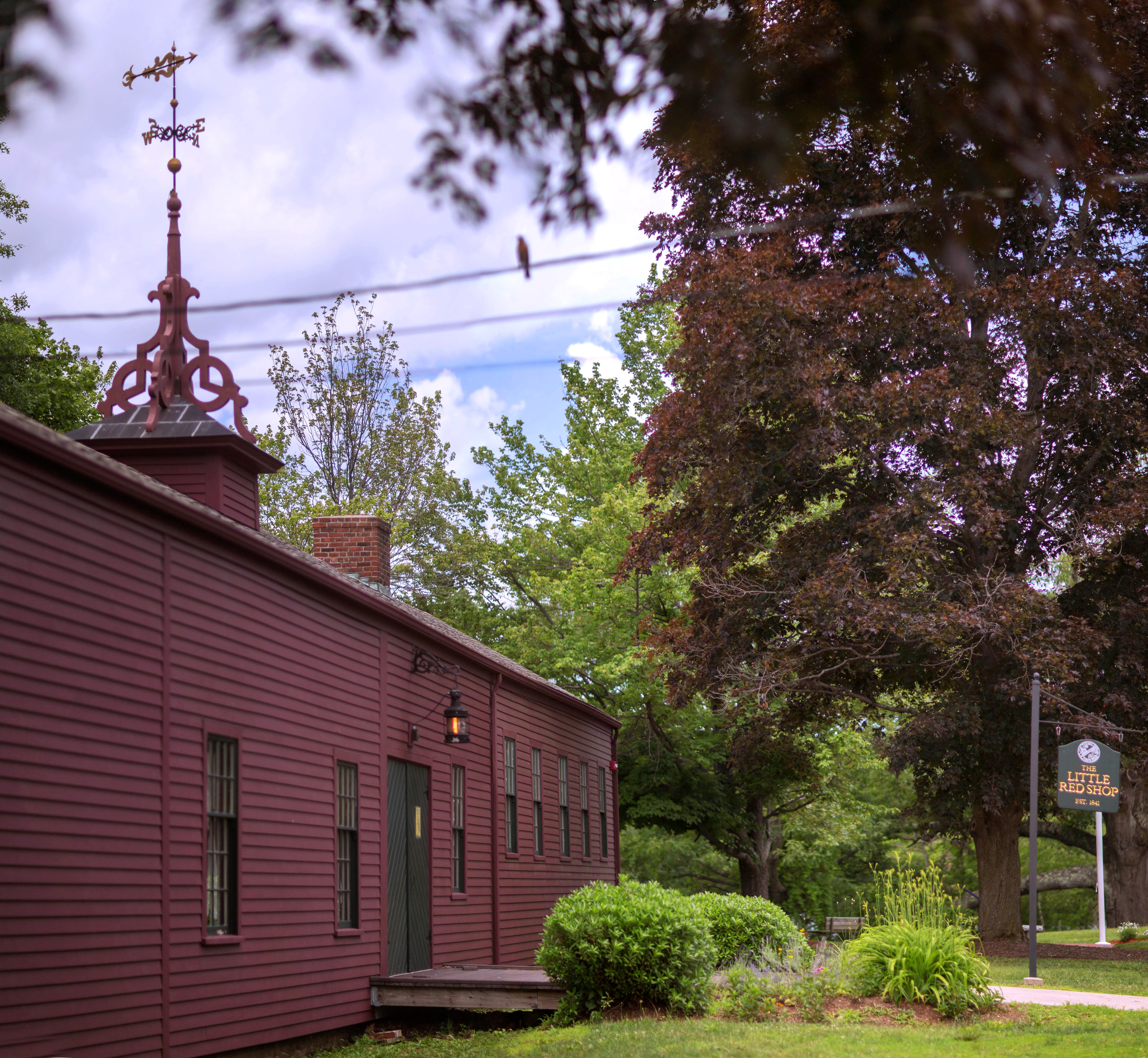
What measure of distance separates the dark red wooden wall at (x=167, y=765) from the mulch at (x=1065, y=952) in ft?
32.6

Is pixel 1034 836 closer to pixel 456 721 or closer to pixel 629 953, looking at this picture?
pixel 629 953

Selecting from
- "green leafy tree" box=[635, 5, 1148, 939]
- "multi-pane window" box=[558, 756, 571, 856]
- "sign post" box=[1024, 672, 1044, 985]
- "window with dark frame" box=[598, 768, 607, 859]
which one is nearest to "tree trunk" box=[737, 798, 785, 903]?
"window with dark frame" box=[598, 768, 607, 859]

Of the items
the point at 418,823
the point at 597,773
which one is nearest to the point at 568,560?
the point at 597,773

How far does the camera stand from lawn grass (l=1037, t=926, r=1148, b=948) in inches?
802

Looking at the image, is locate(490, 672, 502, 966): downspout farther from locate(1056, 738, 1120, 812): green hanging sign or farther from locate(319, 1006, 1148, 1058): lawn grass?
locate(1056, 738, 1120, 812): green hanging sign

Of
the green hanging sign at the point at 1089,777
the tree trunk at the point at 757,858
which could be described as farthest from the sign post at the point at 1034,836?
the tree trunk at the point at 757,858

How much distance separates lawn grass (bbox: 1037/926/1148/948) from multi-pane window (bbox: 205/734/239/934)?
1397cm

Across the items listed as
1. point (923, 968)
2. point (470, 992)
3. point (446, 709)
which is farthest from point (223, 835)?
point (923, 968)

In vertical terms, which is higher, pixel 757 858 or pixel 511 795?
pixel 511 795

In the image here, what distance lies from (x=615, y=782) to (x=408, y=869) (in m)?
12.1

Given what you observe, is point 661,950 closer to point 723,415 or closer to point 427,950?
point 427,950

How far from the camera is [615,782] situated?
26.1m

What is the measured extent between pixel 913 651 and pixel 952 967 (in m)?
8.82

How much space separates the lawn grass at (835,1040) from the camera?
9.10 m
